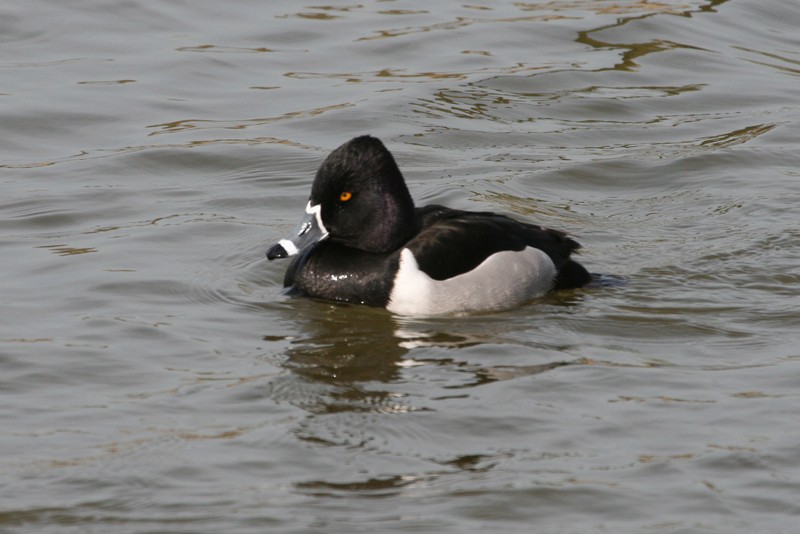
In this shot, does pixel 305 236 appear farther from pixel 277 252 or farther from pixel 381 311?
pixel 381 311

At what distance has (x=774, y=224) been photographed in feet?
31.6

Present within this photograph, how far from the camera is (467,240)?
8.13 m

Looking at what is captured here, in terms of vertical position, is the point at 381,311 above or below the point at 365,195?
below

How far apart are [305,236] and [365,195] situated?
41 cm

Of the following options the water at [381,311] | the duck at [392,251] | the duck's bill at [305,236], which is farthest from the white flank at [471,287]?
the duck's bill at [305,236]

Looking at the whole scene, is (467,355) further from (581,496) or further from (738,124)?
(738,124)

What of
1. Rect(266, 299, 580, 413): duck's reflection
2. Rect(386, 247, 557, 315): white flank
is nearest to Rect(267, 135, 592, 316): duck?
Rect(386, 247, 557, 315): white flank

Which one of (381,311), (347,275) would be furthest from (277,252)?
(381,311)

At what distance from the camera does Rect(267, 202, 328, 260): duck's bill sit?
26.6 ft

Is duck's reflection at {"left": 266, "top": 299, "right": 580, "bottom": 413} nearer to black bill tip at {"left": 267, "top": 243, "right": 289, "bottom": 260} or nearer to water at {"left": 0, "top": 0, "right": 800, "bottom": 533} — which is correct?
water at {"left": 0, "top": 0, "right": 800, "bottom": 533}

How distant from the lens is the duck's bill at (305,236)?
26.6ft

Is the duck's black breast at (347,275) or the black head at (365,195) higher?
the black head at (365,195)

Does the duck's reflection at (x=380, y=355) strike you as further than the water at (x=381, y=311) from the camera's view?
Yes

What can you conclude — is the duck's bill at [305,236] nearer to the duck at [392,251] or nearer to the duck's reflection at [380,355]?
the duck at [392,251]
